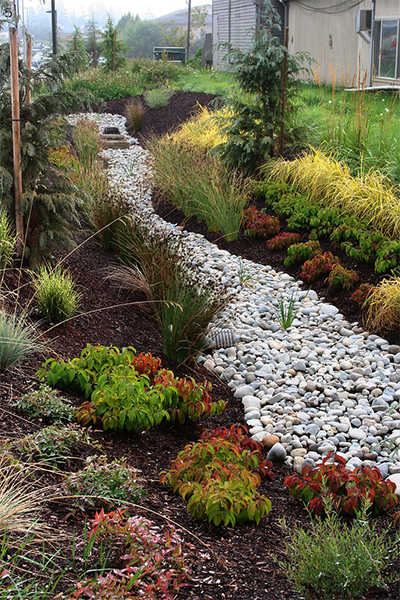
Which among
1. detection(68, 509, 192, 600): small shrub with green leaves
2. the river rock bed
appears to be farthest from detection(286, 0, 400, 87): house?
detection(68, 509, 192, 600): small shrub with green leaves

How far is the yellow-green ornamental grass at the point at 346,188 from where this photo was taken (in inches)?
226

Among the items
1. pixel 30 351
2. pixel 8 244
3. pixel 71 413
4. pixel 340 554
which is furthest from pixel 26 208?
pixel 340 554

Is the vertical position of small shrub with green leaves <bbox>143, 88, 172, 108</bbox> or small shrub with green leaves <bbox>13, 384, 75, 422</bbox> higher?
small shrub with green leaves <bbox>143, 88, 172, 108</bbox>

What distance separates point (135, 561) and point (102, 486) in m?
0.45

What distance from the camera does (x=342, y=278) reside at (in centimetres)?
512

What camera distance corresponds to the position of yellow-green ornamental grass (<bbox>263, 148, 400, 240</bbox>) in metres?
5.73

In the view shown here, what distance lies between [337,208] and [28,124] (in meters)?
3.14

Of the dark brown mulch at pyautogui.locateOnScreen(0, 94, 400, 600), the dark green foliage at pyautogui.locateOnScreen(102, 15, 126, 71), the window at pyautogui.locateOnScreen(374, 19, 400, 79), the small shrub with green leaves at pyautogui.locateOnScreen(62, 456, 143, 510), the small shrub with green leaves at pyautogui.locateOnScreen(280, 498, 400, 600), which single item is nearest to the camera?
the small shrub with green leaves at pyautogui.locateOnScreen(280, 498, 400, 600)

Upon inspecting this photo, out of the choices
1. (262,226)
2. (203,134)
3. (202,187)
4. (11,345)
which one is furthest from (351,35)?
(11,345)

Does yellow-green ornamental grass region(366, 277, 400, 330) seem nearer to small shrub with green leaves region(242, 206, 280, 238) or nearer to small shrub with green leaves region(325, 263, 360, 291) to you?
small shrub with green leaves region(325, 263, 360, 291)

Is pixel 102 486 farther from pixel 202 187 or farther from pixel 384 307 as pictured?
pixel 202 187

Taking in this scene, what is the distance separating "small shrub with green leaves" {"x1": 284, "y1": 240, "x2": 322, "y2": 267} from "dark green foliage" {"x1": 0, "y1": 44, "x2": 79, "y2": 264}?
7.09 ft

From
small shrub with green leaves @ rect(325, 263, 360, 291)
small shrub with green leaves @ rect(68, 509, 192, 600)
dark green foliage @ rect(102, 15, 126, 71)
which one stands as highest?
dark green foliage @ rect(102, 15, 126, 71)

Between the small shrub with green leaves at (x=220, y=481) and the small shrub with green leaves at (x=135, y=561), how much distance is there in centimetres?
23
